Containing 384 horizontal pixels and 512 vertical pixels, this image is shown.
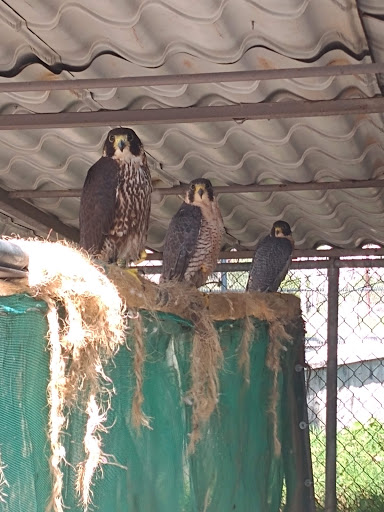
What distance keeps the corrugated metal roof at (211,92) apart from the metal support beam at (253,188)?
2.4 inches

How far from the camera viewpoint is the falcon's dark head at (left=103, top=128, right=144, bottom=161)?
12.6ft

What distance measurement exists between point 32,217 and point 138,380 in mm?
3104

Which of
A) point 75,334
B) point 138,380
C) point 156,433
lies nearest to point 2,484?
point 75,334

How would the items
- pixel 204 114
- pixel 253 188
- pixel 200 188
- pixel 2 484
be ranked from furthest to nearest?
pixel 253 188, pixel 200 188, pixel 204 114, pixel 2 484

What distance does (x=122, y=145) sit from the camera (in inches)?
153

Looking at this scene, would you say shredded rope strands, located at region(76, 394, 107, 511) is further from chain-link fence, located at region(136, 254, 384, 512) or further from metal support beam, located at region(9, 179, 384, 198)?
chain-link fence, located at region(136, 254, 384, 512)

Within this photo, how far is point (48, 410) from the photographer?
1.72 metres

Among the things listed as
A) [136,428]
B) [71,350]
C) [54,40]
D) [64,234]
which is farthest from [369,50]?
[64,234]

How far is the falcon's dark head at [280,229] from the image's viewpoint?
5414 mm

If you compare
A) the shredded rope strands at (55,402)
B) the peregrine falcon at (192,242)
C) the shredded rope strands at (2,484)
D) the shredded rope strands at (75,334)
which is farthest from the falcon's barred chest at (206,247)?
the shredded rope strands at (2,484)

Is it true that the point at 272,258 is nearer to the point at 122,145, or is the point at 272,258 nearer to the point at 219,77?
the point at 122,145

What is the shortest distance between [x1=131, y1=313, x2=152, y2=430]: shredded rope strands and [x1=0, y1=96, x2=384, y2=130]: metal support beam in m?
1.25

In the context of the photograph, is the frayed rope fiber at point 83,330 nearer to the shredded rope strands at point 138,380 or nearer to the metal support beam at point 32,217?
the shredded rope strands at point 138,380

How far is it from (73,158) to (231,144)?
907 millimetres
